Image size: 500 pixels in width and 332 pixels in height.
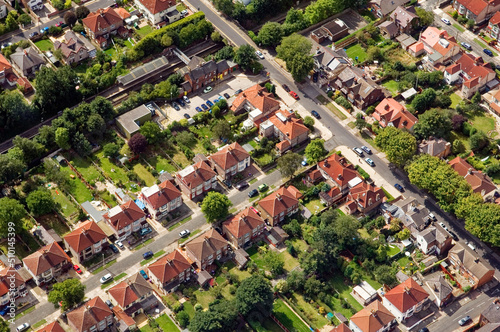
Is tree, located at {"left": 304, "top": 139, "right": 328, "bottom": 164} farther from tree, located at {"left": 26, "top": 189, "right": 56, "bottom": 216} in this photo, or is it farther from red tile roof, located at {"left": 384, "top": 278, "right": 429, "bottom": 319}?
tree, located at {"left": 26, "top": 189, "right": 56, "bottom": 216}

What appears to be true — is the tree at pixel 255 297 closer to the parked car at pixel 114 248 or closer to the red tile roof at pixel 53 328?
the parked car at pixel 114 248

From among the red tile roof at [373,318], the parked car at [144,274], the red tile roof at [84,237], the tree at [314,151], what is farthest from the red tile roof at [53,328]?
the tree at [314,151]

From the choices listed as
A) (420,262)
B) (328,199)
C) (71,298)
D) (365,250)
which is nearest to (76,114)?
(71,298)

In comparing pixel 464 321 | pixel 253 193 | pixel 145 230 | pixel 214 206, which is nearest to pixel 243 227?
pixel 214 206

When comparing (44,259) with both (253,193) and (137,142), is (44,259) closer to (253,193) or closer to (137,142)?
(137,142)

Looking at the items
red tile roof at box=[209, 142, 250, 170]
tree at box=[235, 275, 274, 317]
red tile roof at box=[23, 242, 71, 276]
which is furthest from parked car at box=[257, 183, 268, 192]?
red tile roof at box=[23, 242, 71, 276]

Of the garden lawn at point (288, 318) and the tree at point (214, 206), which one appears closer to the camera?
the garden lawn at point (288, 318)
